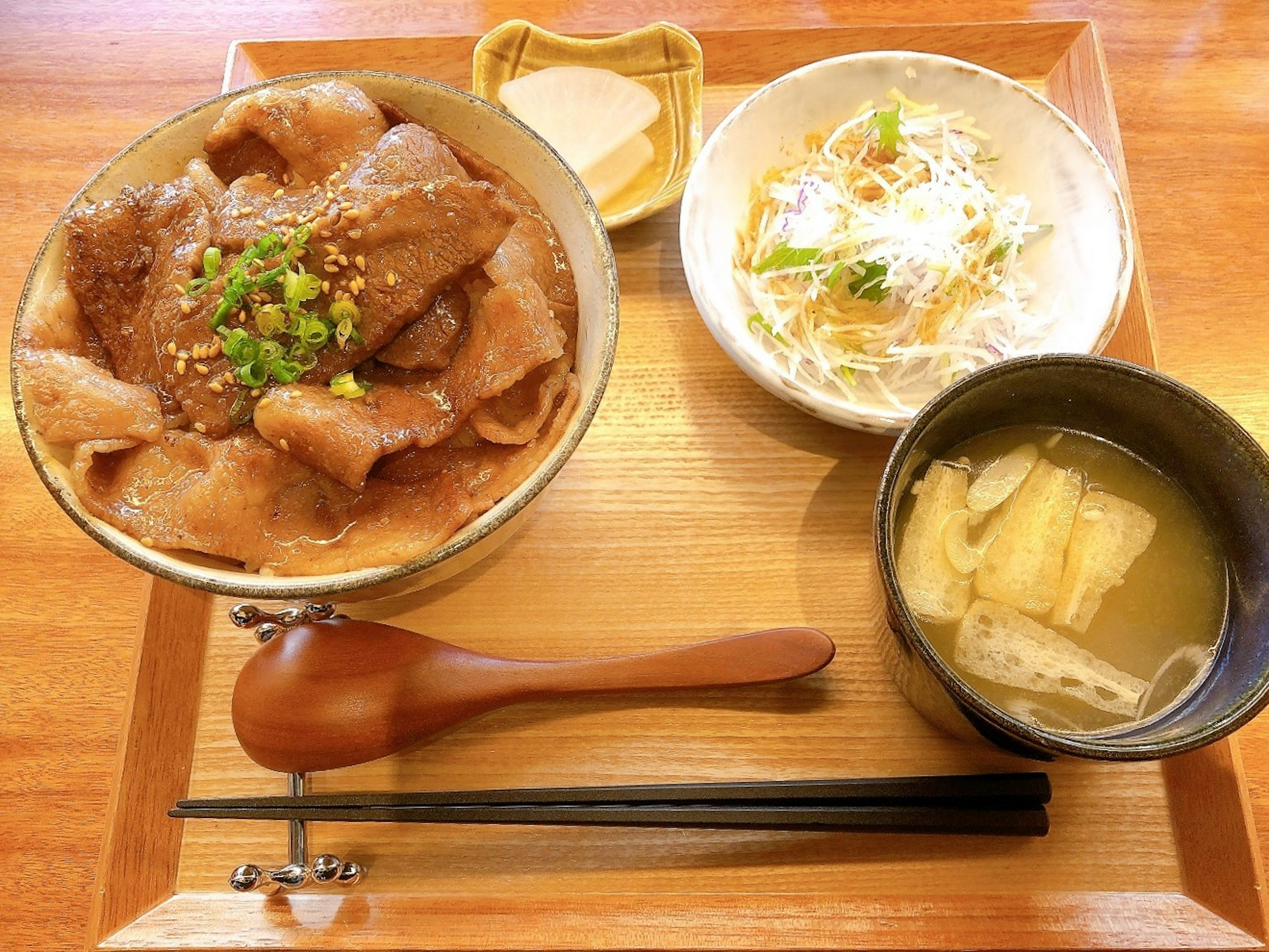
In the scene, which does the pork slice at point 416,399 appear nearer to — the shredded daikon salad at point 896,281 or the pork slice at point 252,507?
the pork slice at point 252,507

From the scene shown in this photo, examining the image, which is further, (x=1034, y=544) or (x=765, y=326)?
(x=765, y=326)

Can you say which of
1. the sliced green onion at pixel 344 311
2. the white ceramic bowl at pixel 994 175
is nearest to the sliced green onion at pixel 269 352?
the sliced green onion at pixel 344 311

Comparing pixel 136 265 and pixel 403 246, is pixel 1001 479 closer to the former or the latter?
pixel 403 246

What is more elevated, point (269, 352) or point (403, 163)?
point (403, 163)

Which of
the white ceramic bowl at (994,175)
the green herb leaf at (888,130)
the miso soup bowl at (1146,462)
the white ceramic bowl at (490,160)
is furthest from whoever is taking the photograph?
the green herb leaf at (888,130)

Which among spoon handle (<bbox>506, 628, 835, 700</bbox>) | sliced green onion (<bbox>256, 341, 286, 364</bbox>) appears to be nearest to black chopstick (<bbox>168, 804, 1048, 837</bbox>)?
spoon handle (<bbox>506, 628, 835, 700</bbox>)

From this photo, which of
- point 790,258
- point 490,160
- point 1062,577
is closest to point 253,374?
point 490,160

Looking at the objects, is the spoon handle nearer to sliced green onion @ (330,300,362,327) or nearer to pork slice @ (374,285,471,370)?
pork slice @ (374,285,471,370)
